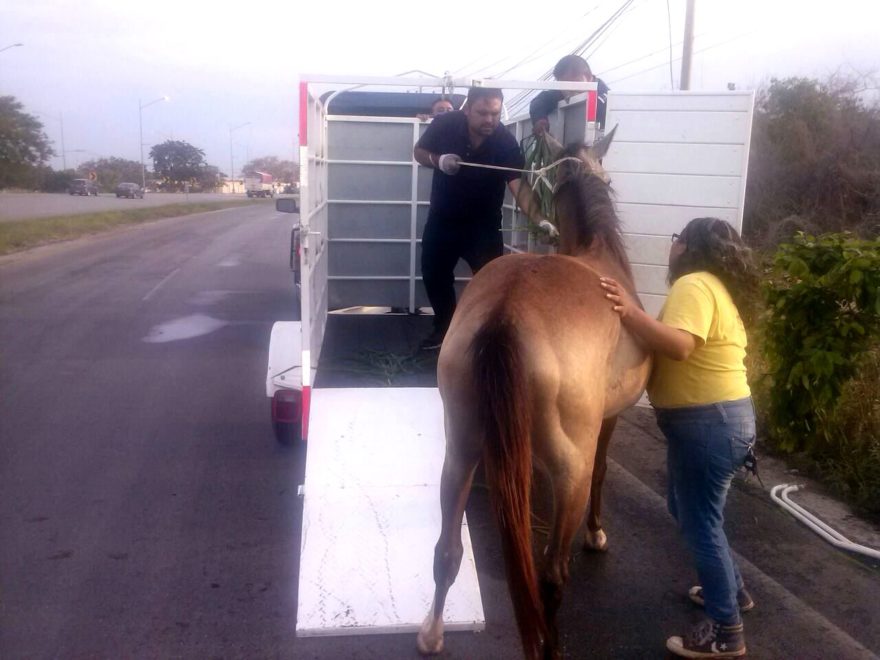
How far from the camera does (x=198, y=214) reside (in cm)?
4116

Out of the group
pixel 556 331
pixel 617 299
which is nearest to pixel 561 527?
pixel 556 331

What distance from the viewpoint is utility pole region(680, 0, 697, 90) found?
14531 millimetres

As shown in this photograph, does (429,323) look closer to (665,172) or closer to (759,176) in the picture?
(665,172)

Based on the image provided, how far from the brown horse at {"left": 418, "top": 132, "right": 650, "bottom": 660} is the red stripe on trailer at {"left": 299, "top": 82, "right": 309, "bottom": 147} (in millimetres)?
1376

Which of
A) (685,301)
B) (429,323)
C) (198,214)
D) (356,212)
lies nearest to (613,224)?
(685,301)

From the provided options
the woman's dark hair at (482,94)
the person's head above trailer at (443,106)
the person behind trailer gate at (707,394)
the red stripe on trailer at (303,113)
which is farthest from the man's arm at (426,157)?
the person behind trailer gate at (707,394)

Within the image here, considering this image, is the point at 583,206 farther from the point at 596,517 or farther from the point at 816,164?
the point at 816,164

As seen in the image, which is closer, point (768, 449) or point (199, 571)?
point (199, 571)

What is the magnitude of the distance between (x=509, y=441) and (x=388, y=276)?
4918mm

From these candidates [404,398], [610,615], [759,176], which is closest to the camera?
[610,615]

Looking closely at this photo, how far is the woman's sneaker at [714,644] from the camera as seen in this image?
10.3ft

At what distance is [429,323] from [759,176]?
45.9 feet

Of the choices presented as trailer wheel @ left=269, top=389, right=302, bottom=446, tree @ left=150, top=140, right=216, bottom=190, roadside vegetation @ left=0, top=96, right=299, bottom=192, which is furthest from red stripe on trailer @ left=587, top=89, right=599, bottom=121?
tree @ left=150, top=140, right=216, bottom=190

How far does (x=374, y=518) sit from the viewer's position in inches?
150
